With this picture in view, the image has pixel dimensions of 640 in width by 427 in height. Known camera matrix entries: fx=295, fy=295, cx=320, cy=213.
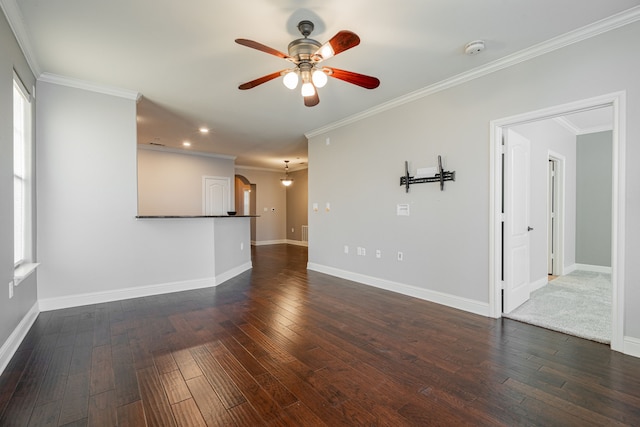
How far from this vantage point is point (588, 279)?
491cm

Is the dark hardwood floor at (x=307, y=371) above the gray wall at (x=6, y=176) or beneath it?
beneath

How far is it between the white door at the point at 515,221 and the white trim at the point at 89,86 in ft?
15.1

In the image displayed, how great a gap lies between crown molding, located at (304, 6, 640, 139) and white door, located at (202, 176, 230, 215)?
4951mm

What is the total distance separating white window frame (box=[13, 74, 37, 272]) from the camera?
2912 millimetres

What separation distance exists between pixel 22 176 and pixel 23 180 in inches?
2.0

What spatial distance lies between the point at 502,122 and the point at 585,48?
820mm

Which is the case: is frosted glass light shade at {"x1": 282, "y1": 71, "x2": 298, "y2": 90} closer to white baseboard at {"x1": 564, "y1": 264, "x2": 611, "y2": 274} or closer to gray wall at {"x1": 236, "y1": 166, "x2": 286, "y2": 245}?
white baseboard at {"x1": 564, "y1": 264, "x2": 611, "y2": 274}

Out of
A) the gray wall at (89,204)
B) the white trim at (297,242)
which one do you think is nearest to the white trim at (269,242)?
the white trim at (297,242)

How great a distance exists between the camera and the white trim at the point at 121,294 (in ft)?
11.3

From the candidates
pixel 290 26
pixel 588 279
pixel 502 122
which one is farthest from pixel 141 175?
pixel 588 279

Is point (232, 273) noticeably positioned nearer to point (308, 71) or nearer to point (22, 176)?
point (22, 176)

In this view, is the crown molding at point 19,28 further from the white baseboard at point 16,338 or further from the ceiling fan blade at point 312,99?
the white baseboard at point 16,338

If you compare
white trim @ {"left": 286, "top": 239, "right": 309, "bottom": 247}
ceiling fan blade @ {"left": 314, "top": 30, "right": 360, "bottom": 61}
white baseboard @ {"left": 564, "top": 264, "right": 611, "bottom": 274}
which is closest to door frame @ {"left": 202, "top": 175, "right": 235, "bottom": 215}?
white trim @ {"left": 286, "top": 239, "right": 309, "bottom": 247}

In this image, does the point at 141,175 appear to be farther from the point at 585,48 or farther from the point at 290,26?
the point at 585,48
